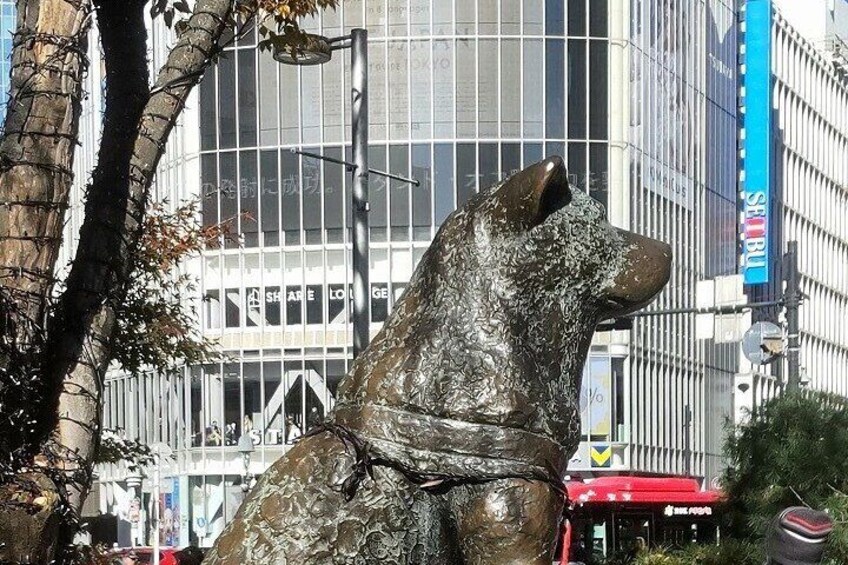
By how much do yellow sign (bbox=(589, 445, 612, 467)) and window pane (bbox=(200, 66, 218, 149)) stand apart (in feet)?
45.3

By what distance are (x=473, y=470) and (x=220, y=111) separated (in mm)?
45794

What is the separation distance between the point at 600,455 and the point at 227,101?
570 inches

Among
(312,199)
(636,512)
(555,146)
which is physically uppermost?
(555,146)

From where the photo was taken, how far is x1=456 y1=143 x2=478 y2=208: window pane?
48.1 metres

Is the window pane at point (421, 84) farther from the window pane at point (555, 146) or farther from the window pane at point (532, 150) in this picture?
the window pane at point (555, 146)

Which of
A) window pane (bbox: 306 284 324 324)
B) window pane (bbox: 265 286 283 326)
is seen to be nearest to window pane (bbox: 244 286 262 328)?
window pane (bbox: 265 286 283 326)

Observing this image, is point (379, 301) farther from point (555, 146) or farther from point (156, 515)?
point (156, 515)

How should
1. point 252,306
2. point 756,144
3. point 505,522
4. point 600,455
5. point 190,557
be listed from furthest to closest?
point 756,144 → point 252,306 → point 600,455 → point 190,557 → point 505,522

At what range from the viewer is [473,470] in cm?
389

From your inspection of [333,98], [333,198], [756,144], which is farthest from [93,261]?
[756,144]

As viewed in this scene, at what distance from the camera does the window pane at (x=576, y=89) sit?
48625mm

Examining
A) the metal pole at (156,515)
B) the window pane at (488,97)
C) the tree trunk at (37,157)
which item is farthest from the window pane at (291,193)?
the tree trunk at (37,157)

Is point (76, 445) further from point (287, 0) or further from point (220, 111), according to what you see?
point (220, 111)

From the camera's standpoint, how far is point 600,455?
4809 cm
